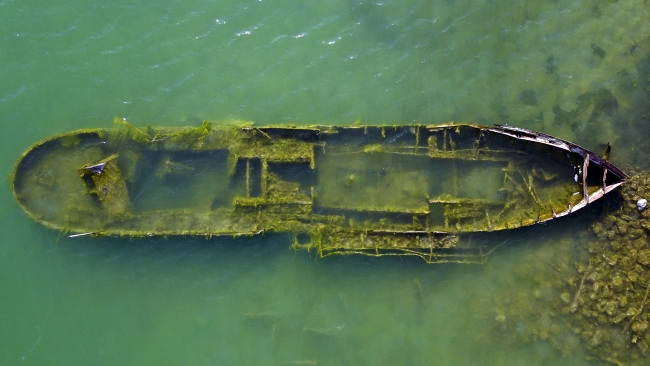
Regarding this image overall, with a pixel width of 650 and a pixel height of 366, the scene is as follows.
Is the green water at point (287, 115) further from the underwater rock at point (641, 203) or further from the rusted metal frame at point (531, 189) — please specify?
the underwater rock at point (641, 203)

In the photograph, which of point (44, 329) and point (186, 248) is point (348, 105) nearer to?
point (186, 248)

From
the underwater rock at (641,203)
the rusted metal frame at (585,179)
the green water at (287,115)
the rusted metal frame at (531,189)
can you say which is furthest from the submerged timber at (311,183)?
the underwater rock at (641,203)

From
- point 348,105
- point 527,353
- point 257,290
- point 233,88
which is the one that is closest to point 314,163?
point 348,105

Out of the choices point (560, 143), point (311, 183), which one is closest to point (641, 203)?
point (560, 143)

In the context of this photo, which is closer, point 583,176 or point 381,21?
point 583,176

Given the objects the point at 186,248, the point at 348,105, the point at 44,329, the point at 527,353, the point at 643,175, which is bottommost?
the point at 527,353

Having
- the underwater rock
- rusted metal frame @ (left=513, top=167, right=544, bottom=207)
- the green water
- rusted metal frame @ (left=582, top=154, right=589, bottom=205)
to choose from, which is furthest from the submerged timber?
the underwater rock
